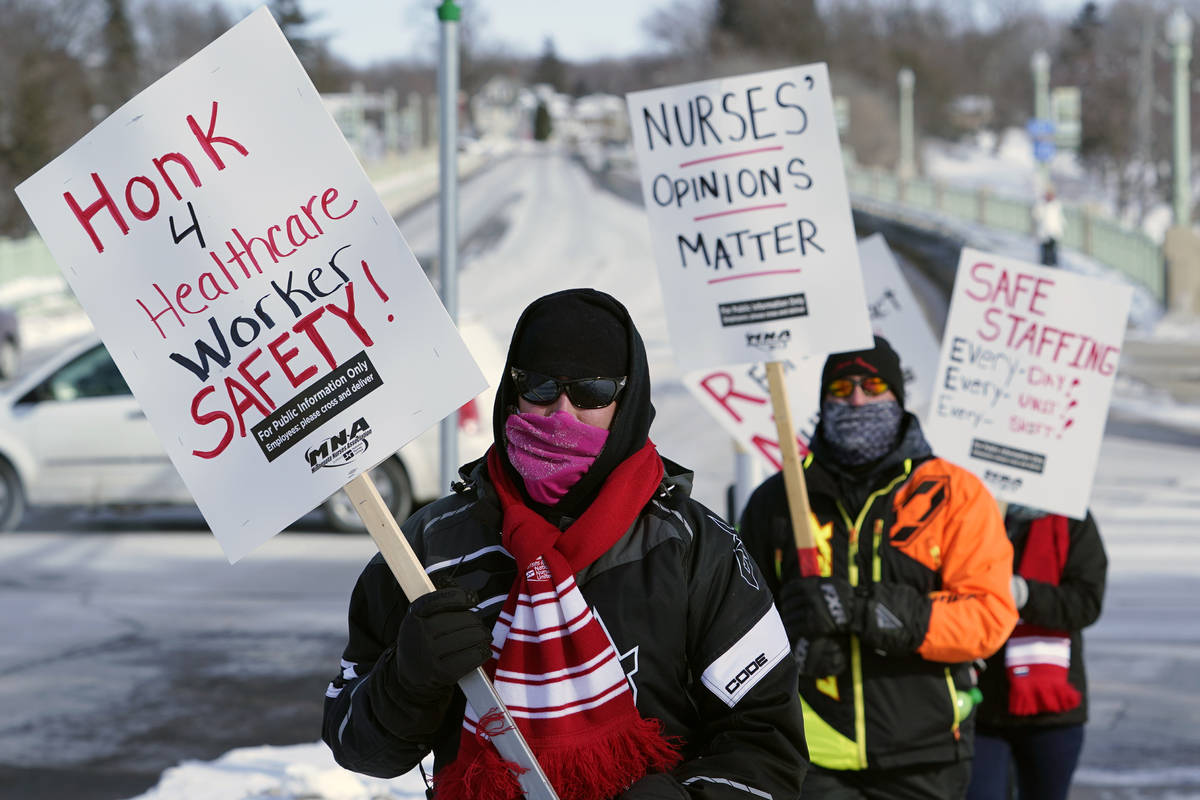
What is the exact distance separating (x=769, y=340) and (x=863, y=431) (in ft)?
1.92

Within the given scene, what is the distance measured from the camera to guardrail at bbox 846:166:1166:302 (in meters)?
30.6

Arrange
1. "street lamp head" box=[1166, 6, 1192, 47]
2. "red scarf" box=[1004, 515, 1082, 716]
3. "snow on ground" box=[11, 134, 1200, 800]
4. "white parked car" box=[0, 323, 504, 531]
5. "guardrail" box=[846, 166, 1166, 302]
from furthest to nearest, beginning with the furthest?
"guardrail" box=[846, 166, 1166, 302] → "street lamp head" box=[1166, 6, 1192, 47] → "white parked car" box=[0, 323, 504, 531] → "snow on ground" box=[11, 134, 1200, 800] → "red scarf" box=[1004, 515, 1082, 716]

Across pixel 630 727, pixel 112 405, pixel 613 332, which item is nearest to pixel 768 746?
pixel 630 727

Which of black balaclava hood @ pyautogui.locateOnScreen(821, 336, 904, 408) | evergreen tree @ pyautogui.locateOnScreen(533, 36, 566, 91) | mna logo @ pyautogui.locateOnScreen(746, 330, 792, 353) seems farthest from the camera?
evergreen tree @ pyautogui.locateOnScreen(533, 36, 566, 91)

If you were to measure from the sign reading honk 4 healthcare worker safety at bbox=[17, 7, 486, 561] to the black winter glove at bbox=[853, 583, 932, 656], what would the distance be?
1.52 meters

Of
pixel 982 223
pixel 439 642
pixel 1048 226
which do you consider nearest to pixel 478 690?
pixel 439 642

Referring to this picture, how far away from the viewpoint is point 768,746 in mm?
2664

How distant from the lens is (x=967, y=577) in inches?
157

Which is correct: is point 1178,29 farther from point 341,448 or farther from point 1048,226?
point 341,448

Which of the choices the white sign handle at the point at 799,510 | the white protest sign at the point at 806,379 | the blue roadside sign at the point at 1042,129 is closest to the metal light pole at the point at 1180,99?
the blue roadside sign at the point at 1042,129

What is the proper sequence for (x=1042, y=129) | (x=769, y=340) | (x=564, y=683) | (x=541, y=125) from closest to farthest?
(x=564, y=683)
(x=769, y=340)
(x=1042, y=129)
(x=541, y=125)

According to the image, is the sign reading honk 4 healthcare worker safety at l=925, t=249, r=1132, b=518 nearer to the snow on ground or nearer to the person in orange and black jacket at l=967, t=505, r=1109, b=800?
the person in orange and black jacket at l=967, t=505, r=1109, b=800

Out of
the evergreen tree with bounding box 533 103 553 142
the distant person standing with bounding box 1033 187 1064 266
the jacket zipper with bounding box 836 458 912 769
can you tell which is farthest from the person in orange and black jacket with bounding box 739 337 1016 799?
the evergreen tree with bounding box 533 103 553 142

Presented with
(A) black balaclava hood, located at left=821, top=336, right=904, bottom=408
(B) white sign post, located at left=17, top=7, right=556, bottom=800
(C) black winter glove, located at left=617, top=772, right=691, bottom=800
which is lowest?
(A) black balaclava hood, located at left=821, top=336, right=904, bottom=408
